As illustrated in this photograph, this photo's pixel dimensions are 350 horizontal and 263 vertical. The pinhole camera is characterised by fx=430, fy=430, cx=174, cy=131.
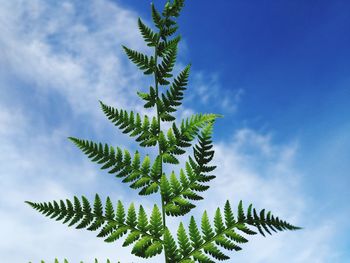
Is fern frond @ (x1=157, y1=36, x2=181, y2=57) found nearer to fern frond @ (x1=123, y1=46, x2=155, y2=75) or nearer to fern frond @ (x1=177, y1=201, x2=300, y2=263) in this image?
fern frond @ (x1=123, y1=46, x2=155, y2=75)

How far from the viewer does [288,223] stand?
370cm

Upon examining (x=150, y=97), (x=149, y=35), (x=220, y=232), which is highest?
(x=149, y=35)

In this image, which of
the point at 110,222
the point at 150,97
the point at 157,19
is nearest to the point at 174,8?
the point at 157,19

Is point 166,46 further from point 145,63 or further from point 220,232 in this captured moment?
point 220,232

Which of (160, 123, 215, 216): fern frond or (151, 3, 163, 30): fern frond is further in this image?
(151, 3, 163, 30): fern frond

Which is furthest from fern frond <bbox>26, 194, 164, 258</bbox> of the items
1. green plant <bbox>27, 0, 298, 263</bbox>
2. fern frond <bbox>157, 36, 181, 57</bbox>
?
fern frond <bbox>157, 36, 181, 57</bbox>

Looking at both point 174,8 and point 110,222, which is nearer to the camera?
point 110,222

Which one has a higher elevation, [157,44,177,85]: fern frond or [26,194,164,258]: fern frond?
[157,44,177,85]: fern frond

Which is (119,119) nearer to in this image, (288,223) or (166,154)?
(166,154)

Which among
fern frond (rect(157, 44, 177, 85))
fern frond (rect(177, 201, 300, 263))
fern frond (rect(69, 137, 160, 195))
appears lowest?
fern frond (rect(177, 201, 300, 263))

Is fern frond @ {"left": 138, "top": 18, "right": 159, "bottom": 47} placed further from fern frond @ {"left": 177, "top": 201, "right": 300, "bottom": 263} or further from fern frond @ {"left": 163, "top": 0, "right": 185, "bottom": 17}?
fern frond @ {"left": 177, "top": 201, "right": 300, "bottom": 263}

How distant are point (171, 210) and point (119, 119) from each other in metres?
1.24

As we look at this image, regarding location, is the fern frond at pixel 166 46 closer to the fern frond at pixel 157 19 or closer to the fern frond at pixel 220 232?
the fern frond at pixel 157 19

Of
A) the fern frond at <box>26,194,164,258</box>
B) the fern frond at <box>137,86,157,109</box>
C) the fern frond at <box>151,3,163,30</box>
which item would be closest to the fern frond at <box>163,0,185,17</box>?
the fern frond at <box>151,3,163,30</box>
